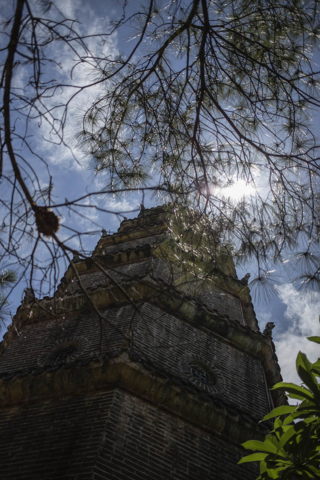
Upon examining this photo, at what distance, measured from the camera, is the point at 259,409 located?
8922 millimetres

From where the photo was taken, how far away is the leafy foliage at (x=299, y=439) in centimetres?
438

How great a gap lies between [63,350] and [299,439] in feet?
19.1

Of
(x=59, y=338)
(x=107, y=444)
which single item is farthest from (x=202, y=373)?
(x=107, y=444)

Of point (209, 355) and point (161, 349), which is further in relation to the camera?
point (209, 355)

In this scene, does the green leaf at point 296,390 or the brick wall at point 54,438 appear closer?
the green leaf at point 296,390

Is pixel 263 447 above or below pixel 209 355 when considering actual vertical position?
below

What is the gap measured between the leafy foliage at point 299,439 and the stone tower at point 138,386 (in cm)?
152

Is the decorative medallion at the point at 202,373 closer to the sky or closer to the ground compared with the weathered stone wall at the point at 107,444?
closer to the sky

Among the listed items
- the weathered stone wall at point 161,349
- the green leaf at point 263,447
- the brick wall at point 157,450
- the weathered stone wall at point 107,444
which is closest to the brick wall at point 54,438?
the weathered stone wall at point 107,444

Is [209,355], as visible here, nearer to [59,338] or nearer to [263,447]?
[59,338]

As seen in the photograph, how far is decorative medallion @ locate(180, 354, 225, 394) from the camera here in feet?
28.7

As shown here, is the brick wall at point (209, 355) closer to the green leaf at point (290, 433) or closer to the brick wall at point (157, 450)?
the brick wall at point (157, 450)

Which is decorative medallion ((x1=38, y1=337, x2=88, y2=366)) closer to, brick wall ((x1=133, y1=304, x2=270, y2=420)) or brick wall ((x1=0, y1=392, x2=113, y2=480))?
brick wall ((x1=133, y1=304, x2=270, y2=420))

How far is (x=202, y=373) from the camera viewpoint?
918cm
